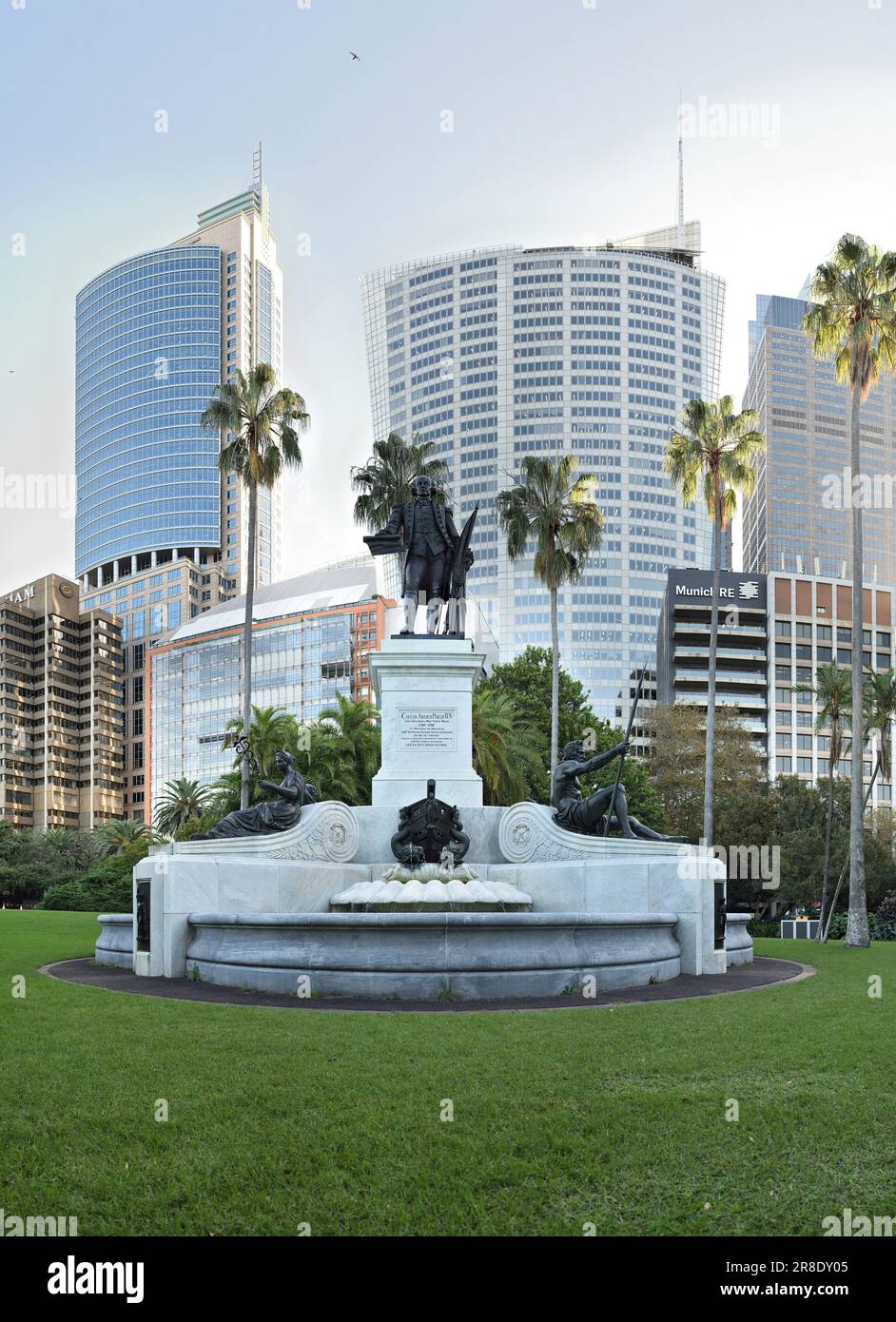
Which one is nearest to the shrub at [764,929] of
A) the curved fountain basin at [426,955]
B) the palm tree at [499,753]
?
the palm tree at [499,753]

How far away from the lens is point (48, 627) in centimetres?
18788

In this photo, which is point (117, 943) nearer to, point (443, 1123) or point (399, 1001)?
point (399, 1001)

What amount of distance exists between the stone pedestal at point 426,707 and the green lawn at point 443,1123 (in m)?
8.78

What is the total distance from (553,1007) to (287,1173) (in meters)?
6.21

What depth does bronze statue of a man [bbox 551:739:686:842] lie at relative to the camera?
56.3 ft

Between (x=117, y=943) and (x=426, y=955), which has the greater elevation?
(x=426, y=955)

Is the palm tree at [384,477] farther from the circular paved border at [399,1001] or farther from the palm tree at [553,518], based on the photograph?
the circular paved border at [399,1001]

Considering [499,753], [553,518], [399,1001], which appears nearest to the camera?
[399,1001]

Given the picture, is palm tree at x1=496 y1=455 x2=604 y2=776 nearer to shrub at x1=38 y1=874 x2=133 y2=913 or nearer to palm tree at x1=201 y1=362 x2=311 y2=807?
palm tree at x1=201 y1=362 x2=311 y2=807

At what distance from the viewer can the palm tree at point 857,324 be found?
29.2m

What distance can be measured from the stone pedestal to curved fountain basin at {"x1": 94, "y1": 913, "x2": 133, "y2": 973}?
493 cm

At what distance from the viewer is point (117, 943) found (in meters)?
16.8

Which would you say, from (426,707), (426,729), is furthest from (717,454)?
(426,729)

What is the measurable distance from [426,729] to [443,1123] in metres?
13.0
